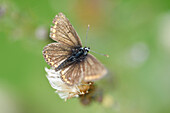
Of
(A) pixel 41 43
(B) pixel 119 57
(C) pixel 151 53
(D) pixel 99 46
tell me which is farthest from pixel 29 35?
(C) pixel 151 53

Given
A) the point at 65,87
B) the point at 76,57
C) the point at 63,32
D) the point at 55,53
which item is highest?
the point at 63,32

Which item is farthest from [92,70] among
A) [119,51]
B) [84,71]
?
[119,51]

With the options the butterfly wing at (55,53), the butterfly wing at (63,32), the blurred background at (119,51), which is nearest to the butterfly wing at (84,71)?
the butterfly wing at (55,53)

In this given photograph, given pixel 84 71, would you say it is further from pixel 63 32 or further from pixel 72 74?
pixel 63 32

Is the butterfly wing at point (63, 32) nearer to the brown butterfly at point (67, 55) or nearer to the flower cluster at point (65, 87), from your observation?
the brown butterfly at point (67, 55)

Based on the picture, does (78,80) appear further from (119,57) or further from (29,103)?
(29,103)
